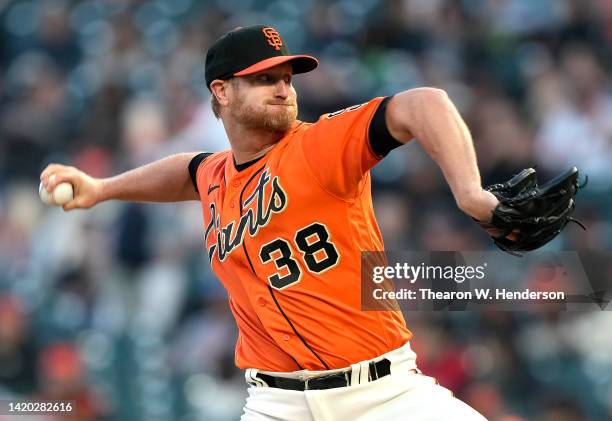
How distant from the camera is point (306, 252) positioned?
336 cm

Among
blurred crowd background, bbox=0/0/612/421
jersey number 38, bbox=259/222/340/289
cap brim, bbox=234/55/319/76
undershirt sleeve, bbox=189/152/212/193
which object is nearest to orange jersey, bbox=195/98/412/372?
jersey number 38, bbox=259/222/340/289

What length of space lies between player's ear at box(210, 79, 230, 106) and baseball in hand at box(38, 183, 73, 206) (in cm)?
73

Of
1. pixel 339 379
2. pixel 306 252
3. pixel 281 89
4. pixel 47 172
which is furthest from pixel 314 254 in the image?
pixel 47 172

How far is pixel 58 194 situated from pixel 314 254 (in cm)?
118

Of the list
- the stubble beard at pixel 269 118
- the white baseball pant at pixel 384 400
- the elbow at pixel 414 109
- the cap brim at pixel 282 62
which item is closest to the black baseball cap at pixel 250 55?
the cap brim at pixel 282 62

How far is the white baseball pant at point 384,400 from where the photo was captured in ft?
10.7

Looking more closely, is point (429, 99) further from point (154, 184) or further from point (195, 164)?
point (154, 184)

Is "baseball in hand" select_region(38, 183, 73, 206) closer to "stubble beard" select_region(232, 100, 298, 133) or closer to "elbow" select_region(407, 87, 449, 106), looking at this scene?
"stubble beard" select_region(232, 100, 298, 133)

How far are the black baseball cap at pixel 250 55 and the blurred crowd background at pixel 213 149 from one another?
116 inches

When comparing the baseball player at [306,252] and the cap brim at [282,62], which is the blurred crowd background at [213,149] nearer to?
the baseball player at [306,252]

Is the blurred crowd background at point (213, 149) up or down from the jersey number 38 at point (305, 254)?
up

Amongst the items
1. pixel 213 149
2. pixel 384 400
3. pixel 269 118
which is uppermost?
pixel 213 149

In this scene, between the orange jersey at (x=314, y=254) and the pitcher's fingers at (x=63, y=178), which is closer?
the orange jersey at (x=314, y=254)

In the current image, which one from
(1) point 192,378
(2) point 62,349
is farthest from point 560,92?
(2) point 62,349
